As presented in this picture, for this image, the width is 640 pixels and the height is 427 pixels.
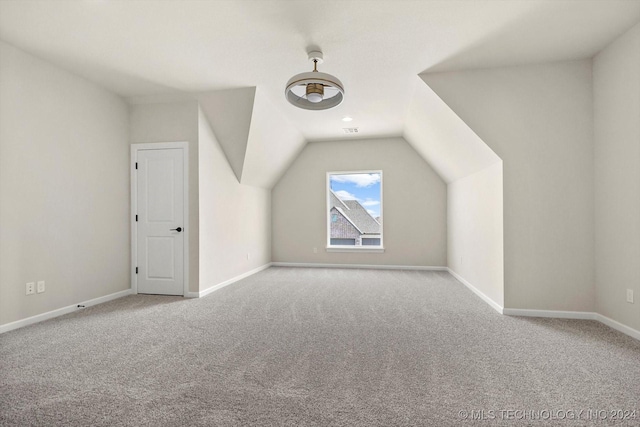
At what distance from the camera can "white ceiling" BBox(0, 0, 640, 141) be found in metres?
2.49

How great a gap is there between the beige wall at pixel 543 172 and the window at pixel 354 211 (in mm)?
3289

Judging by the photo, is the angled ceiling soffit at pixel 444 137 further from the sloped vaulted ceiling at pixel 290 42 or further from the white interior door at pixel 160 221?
the white interior door at pixel 160 221

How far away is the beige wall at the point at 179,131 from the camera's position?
4.34 m

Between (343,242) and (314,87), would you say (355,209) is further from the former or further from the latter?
(314,87)

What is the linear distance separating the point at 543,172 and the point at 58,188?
17.1ft

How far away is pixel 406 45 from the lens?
9.97 feet

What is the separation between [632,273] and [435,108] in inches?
100

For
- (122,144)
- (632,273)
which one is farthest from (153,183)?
(632,273)

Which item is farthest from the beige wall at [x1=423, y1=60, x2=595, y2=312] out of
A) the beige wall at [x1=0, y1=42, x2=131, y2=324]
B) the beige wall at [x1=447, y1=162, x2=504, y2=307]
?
the beige wall at [x1=0, y1=42, x2=131, y2=324]

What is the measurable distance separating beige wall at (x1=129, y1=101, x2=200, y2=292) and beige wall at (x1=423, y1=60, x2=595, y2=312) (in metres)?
3.41

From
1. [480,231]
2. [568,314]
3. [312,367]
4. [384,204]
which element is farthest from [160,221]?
[568,314]

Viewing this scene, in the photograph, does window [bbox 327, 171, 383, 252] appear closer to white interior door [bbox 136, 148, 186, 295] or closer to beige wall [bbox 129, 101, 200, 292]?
beige wall [bbox 129, 101, 200, 292]

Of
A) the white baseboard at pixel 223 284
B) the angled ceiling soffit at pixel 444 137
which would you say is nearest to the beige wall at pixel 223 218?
the white baseboard at pixel 223 284

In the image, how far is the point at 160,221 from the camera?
4.46 meters
